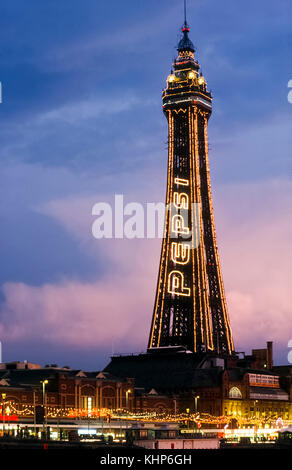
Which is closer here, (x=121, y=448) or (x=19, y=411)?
(x=121, y=448)

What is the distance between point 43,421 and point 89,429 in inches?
264

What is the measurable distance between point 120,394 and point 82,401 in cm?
1122

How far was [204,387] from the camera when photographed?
19288 centimetres
